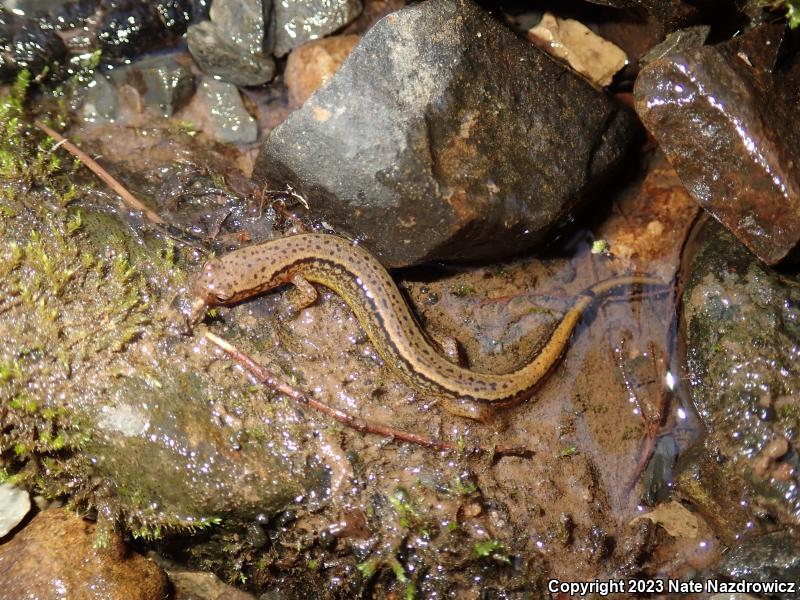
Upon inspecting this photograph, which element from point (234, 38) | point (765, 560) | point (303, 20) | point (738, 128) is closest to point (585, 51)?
point (738, 128)

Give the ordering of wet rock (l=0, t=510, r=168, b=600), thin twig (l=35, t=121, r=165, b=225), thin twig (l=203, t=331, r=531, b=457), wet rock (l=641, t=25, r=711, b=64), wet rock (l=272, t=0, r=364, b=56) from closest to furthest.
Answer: wet rock (l=0, t=510, r=168, b=600), thin twig (l=203, t=331, r=531, b=457), thin twig (l=35, t=121, r=165, b=225), wet rock (l=641, t=25, r=711, b=64), wet rock (l=272, t=0, r=364, b=56)

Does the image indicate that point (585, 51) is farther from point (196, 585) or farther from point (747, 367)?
point (196, 585)

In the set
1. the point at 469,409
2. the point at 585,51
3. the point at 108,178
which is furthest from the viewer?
the point at 585,51

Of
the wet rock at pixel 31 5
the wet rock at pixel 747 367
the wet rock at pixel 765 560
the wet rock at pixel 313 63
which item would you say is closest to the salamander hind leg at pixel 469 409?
the wet rock at pixel 747 367

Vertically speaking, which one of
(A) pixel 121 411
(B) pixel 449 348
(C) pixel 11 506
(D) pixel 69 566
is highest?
(B) pixel 449 348

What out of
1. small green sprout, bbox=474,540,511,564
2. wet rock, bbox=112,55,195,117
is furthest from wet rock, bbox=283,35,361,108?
small green sprout, bbox=474,540,511,564

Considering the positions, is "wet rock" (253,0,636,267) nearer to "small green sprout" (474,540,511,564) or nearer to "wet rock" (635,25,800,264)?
"wet rock" (635,25,800,264)
